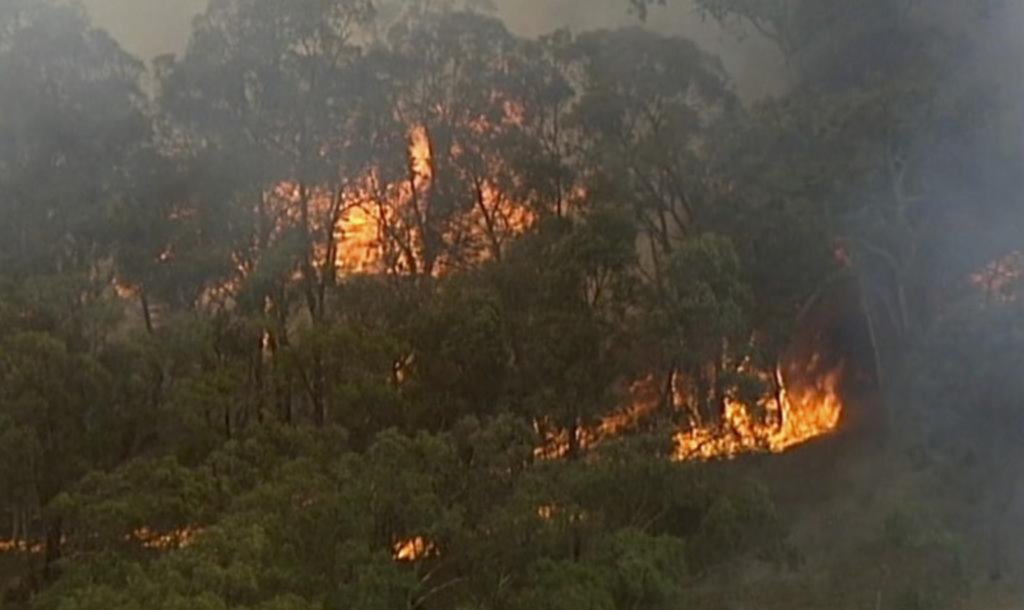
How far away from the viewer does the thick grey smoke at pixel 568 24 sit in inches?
742

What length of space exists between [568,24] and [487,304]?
325 inches

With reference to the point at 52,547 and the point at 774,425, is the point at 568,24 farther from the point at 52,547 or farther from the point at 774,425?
the point at 52,547

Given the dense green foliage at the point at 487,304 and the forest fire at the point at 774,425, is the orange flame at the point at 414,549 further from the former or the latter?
the forest fire at the point at 774,425

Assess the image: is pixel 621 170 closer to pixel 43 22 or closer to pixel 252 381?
pixel 252 381

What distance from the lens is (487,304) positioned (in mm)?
12773

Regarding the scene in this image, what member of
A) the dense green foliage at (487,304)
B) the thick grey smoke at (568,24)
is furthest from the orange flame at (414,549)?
the thick grey smoke at (568,24)

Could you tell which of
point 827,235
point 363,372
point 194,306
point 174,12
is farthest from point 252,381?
point 174,12

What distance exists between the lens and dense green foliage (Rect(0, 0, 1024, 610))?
1036cm

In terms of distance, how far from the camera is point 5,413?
34.6 feet

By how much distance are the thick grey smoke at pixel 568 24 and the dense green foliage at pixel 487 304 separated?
3.56 ft

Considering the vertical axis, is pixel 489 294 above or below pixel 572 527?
above

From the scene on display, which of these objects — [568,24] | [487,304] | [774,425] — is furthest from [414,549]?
[568,24]

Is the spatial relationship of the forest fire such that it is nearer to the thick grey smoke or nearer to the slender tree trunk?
the thick grey smoke

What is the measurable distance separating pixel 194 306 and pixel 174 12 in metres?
6.46
